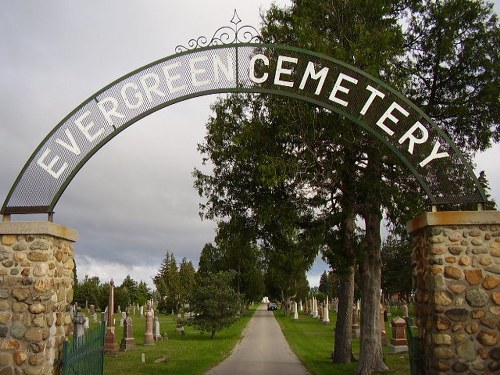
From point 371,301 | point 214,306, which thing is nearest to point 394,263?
point 214,306

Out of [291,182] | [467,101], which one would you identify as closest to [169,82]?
[291,182]

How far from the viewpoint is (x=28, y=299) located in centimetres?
735

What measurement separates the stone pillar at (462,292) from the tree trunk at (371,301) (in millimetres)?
7083

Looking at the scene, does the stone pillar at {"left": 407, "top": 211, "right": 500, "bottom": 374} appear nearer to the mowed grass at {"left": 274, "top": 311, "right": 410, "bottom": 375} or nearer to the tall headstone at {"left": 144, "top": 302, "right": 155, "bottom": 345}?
the mowed grass at {"left": 274, "top": 311, "right": 410, "bottom": 375}

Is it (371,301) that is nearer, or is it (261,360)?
(371,301)

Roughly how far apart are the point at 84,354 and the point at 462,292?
521 cm

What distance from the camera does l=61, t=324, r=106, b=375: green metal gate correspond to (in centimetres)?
744

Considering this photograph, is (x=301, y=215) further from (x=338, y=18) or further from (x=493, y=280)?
(x=493, y=280)

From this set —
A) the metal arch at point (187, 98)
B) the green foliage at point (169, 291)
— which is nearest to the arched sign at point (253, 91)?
the metal arch at point (187, 98)

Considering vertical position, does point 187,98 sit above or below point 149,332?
above

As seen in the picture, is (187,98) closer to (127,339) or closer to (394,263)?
(127,339)

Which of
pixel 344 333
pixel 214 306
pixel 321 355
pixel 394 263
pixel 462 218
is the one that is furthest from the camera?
pixel 394 263

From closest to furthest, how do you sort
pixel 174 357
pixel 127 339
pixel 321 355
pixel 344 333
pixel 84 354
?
pixel 84 354 < pixel 344 333 < pixel 174 357 < pixel 321 355 < pixel 127 339

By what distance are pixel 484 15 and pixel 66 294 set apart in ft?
40.3
